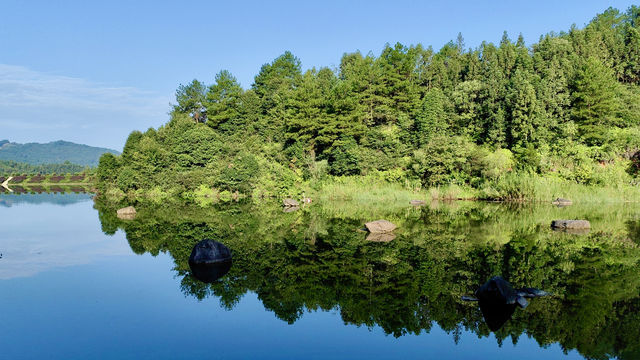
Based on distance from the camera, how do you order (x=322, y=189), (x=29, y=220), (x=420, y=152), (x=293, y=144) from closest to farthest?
(x=29, y=220) → (x=420, y=152) → (x=322, y=189) → (x=293, y=144)

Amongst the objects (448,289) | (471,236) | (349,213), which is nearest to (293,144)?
(349,213)

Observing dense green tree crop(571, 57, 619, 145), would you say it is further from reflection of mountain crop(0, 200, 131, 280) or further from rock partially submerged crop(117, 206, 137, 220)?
reflection of mountain crop(0, 200, 131, 280)

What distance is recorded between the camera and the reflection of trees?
8.83 meters

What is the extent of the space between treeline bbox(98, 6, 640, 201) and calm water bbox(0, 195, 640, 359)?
2283 centimetres

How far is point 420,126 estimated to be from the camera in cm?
4959

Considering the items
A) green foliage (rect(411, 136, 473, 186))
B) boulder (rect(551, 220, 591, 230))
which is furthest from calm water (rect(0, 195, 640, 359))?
green foliage (rect(411, 136, 473, 186))

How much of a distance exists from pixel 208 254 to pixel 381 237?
814cm

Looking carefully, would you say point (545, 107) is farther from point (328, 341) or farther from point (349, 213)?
point (328, 341)

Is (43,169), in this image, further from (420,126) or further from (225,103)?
(420,126)

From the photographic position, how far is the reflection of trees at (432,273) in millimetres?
8828

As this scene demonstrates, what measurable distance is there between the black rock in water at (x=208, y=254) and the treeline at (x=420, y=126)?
3097 centimetres

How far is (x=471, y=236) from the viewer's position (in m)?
19.1

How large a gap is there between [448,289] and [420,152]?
32.8 metres

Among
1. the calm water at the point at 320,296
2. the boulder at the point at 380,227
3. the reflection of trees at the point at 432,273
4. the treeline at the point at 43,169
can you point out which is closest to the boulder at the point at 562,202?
the reflection of trees at the point at 432,273
